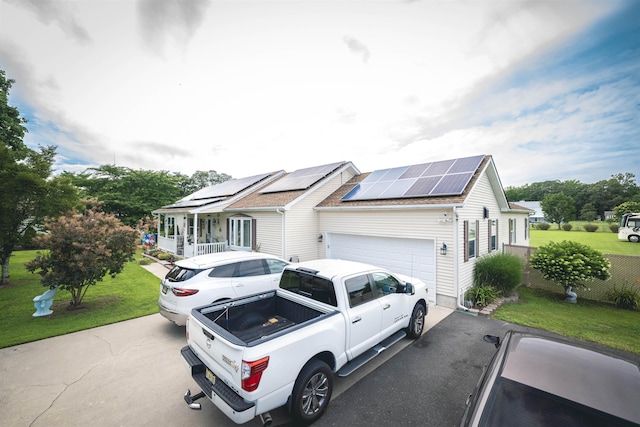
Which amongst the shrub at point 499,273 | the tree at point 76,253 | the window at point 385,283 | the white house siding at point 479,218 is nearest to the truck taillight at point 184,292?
the tree at point 76,253

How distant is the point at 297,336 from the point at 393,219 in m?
7.05

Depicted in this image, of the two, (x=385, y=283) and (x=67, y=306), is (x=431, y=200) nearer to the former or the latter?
(x=385, y=283)

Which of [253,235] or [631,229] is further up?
[253,235]

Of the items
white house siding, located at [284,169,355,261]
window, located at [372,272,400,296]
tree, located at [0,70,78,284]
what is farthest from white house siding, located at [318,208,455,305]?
tree, located at [0,70,78,284]

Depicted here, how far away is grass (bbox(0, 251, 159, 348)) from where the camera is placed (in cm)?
597

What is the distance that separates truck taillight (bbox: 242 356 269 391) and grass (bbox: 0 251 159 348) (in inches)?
248

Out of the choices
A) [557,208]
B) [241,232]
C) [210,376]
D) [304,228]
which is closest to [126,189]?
[241,232]

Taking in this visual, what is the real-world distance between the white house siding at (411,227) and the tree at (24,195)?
40.2 ft

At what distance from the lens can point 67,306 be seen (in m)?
7.57

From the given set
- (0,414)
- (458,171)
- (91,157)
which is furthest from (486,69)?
(91,157)

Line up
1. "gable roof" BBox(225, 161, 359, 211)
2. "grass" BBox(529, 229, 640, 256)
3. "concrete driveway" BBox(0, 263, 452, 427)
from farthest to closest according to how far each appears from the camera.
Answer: "grass" BBox(529, 229, 640, 256), "gable roof" BBox(225, 161, 359, 211), "concrete driveway" BBox(0, 263, 452, 427)

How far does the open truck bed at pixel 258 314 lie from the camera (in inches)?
160

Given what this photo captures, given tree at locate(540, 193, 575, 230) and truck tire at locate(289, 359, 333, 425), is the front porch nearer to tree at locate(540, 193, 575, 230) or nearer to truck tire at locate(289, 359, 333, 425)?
truck tire at locate(289, 359, 333, 425)

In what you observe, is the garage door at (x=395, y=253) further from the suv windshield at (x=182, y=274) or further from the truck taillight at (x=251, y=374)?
the truck taillight at (x=251, y=374)
